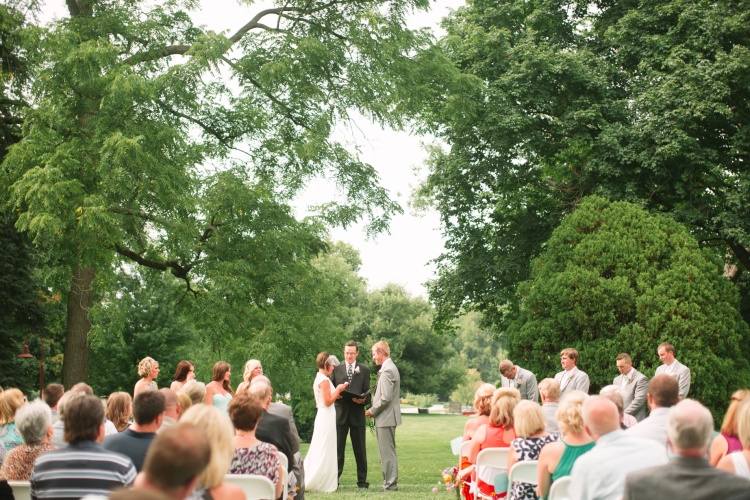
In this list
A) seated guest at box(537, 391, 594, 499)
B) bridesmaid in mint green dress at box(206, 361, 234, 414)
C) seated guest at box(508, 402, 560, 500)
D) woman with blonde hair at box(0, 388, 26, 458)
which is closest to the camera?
seated guest at box(537, 391, 594, 499)

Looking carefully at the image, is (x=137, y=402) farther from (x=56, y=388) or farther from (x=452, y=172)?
(x=452, y=172)

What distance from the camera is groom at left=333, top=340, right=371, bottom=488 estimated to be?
11.7m

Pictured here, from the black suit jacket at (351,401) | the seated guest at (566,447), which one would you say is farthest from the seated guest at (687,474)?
the black suit jacket at (351,401)

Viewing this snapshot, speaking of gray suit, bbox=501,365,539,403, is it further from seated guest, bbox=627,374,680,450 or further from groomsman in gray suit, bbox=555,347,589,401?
seated guest, bbox=627,374,680,450

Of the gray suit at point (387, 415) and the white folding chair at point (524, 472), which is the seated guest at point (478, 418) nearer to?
the white folding chair at point (524, 472)

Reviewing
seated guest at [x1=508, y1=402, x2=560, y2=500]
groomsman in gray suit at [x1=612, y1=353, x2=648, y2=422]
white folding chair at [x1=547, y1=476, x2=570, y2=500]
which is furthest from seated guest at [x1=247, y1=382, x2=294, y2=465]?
groomsman in gray suit at [x1=612, y1=353, x2=648, y2=422]

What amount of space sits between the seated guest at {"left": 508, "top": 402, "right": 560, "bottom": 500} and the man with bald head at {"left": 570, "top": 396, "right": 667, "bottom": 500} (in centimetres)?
122

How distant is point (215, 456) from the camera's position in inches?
155

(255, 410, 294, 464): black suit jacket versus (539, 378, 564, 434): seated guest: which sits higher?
(539, 378, 564, 434): seated guest

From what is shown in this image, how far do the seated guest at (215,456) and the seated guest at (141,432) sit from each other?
107cm

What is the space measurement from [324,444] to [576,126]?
12.9m

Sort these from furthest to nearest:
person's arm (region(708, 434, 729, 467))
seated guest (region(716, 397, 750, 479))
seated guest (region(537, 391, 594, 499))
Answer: person's arm (region(708, 434, 729, 467)) → seated guest (region(537, 391, 594, 499)) → seated guest (region(716, 397, 750, 479))

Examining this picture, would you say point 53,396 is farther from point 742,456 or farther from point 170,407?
point 742,456

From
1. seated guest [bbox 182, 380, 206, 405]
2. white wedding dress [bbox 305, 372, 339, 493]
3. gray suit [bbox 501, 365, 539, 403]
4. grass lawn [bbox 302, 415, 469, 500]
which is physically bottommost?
grass lawn [bbox 302, 415, 469, 500]
